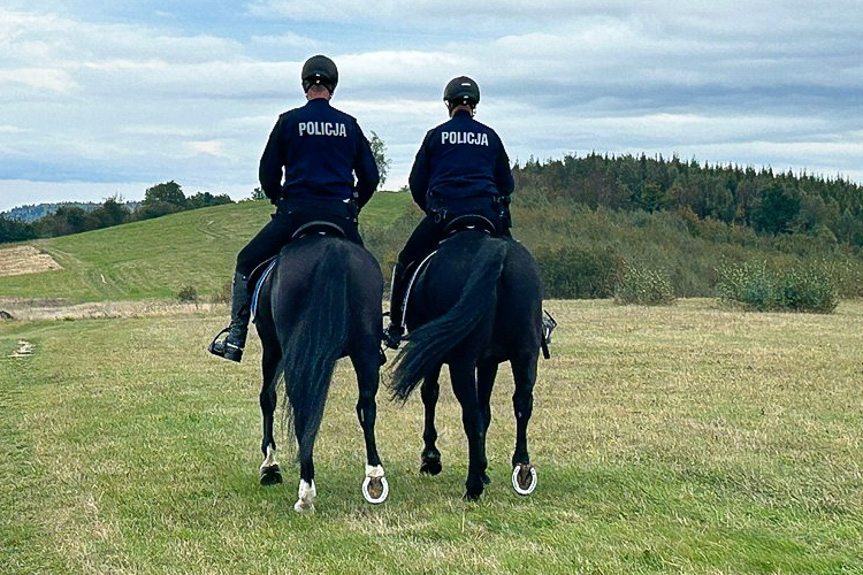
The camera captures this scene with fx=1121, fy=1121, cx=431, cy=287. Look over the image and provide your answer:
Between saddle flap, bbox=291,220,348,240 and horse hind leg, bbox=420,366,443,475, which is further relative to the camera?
horse hind leg, bbox=420,366,443,475

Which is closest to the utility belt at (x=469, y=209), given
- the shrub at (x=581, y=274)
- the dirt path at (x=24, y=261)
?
the shrub at (x=581, y=274)

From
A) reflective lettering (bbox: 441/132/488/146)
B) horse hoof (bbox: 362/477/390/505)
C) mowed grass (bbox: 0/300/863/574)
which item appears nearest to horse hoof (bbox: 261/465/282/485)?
mowed grass (bbox: 0/300/863/574)

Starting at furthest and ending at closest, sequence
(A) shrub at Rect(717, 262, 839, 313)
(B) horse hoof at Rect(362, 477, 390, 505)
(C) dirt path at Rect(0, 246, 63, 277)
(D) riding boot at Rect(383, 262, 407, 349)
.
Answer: (C) dirt path at Rect(0, 246, 63, 277)
(A) shrub at Rect(717, 262, 839, 313)
(D) riding boot at Rect(383, 262, 407, 349)
(B) horse hoof at Rect(362, 477, 390, 505)

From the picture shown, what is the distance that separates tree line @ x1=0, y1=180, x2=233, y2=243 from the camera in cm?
10519

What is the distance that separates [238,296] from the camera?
29.8 ft

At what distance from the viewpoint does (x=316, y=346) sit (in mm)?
7801

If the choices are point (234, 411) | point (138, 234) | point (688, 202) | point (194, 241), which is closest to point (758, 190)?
point (688, 202)

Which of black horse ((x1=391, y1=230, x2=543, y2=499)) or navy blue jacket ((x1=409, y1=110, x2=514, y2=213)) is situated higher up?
navy blue jacket ((x1=409, y1=110, x2=514, y2=213))

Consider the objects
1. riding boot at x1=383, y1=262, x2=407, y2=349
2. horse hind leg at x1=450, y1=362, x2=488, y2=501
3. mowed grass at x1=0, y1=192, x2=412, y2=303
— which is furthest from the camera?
mowed grass at x1=0, y1=192, x2=412, y2=303

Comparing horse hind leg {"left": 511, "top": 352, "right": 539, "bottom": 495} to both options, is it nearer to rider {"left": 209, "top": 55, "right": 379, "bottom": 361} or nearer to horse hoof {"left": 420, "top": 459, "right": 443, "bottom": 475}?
horse hoof {"left": 420, "top": 459, "right": 443, "bottom": 475}

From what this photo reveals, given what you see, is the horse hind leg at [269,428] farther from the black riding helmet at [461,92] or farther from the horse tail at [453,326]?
the black riding helmet at [461,92]

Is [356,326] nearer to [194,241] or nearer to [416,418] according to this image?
[416,418]

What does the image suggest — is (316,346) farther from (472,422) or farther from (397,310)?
(397,310)

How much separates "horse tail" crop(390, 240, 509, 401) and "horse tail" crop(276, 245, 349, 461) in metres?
0.51
